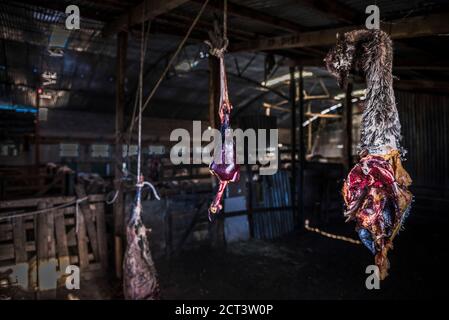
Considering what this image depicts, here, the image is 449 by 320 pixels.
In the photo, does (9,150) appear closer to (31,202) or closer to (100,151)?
(100,151)

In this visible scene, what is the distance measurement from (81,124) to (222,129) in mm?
14890

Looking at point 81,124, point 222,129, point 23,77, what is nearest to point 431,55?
point 222,129

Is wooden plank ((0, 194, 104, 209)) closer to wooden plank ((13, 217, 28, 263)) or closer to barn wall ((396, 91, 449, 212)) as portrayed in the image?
wooden plank ((13, 217, 28, 263))

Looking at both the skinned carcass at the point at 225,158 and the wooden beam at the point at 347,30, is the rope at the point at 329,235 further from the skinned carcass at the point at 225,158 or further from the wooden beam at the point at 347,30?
the skinned carcass at the point at 225,158

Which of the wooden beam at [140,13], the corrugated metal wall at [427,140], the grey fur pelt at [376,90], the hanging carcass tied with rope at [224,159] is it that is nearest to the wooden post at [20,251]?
the wooden beam at [140,13]

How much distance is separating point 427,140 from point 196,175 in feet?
29.9

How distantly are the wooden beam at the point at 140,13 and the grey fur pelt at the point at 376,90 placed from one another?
10.5 ft

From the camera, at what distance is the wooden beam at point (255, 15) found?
5758 mm

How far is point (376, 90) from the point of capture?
8.50 ft

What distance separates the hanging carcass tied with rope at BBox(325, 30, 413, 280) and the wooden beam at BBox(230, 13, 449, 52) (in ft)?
2.46

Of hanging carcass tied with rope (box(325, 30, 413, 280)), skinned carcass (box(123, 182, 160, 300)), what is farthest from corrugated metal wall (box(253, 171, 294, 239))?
hanging carcass tied with rope (box(325, 30, 413, 280))

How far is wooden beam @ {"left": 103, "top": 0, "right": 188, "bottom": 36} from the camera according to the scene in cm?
508

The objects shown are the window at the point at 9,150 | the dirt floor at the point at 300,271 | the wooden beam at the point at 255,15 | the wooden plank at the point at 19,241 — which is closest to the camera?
the wooden beam at the point at 255,15
